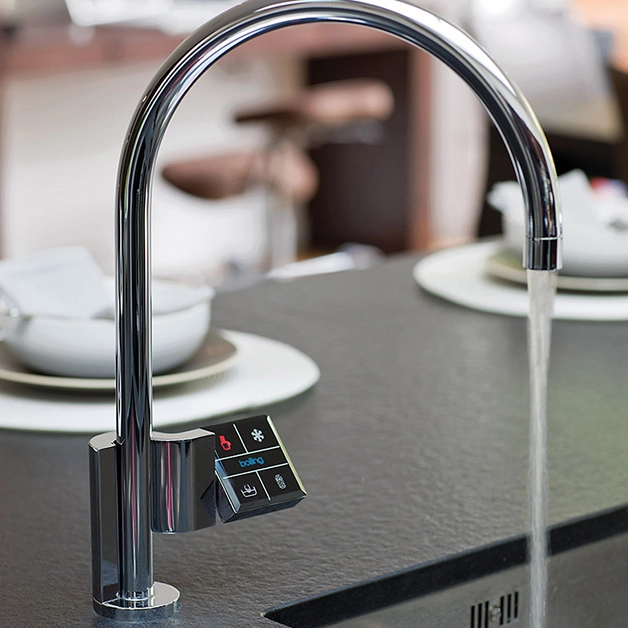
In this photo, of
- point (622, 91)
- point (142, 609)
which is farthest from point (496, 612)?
point (622, 91)

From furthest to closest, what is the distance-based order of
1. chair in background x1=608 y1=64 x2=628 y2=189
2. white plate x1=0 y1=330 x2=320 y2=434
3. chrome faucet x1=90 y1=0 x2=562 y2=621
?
chair in background x1=608 y1=64 x2=628 y2=189 < white plate x1=0 y1=330 x2=320 y2=434 < chrome faucet x1=90 y1=0 x2=562 y2=621

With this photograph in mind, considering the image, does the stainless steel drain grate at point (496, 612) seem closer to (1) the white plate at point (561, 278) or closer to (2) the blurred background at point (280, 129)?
(1) the white plate at point (561, 278)

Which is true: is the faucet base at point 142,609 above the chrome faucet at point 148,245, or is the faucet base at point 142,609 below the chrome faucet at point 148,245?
below

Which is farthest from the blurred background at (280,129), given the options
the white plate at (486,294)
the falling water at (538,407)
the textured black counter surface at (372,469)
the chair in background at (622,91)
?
the falling water at (538,407)

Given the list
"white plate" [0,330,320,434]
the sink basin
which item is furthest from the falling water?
"white plate" [0,330,320,434]

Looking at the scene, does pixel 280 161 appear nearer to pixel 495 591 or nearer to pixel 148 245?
pixel 495 591

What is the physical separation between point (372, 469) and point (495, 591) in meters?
0.14

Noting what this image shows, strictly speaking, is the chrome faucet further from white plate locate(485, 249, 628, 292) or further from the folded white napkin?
white plate locate(485, 249, 628, 292)

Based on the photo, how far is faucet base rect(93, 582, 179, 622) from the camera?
67 centimetres

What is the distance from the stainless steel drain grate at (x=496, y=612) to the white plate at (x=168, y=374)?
13.7 inches

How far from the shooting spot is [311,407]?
104cm

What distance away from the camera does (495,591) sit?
803mm

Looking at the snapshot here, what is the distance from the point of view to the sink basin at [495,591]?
0.73 metres

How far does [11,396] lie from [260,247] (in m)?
3.64
